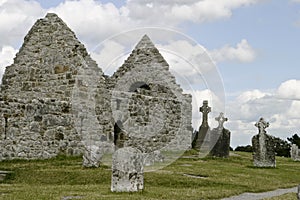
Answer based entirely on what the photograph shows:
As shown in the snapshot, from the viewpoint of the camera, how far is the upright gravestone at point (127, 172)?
12586 millimetres

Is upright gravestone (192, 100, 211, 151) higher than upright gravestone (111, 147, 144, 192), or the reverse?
upright gravestone (192, 100, 211, 151)

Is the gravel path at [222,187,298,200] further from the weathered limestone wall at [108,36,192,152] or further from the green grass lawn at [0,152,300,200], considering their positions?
the weathered limestone wall at [108,36,192,152]

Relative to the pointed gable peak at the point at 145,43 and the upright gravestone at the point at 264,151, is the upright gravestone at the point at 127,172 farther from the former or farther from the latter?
the pointed gable peak at the point at 145,43

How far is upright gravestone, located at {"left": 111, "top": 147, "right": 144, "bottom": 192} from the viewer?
12.6 m

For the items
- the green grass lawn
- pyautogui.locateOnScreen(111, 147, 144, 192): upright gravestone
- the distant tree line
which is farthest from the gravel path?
the distant tree line

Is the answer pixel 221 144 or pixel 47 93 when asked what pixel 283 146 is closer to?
pixel 221 144

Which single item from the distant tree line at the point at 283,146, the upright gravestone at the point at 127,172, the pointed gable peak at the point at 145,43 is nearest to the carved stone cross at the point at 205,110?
the pointed gable peak at the point at 145,43

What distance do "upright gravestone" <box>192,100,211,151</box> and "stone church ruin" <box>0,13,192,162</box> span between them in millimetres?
2502

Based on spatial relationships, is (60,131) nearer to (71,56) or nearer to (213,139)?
(71,56)

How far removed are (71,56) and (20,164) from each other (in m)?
6.43

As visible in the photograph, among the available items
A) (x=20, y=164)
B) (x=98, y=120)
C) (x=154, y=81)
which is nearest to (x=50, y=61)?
(x=98, y=120)

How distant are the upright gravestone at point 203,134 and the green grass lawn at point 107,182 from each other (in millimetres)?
11861

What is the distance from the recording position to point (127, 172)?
12.6m

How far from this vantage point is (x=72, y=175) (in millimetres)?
15508
